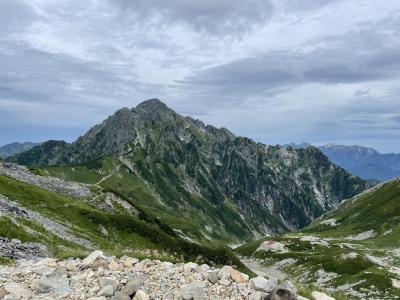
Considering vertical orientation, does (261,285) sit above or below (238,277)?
below

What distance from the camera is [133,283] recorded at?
823 inches

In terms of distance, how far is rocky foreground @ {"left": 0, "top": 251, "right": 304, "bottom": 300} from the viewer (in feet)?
67.1

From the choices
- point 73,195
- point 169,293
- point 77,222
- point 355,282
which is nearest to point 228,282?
point 169,293

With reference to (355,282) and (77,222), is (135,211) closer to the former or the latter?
(77,222)

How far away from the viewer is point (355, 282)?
103 metres

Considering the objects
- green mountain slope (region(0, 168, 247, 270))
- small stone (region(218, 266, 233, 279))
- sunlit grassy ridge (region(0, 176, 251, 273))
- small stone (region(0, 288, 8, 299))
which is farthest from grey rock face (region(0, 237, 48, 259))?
sunlit grassy ridge (region(0, 176, 251, 273))

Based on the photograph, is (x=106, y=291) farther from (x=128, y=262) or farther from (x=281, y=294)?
(x=281, y=294)

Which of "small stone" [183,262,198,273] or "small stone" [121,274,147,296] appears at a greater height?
"small stone" [183,262,198,273]

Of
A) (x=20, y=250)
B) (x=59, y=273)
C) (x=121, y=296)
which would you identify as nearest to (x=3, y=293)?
(x=59, y=273)

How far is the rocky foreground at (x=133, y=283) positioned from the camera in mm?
20438

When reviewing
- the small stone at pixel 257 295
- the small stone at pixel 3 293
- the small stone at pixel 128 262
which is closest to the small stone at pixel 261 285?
the small stone at pixel 257 295

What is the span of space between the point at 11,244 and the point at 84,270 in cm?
1807

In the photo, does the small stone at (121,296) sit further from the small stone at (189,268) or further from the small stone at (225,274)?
the small stone at (225,274)

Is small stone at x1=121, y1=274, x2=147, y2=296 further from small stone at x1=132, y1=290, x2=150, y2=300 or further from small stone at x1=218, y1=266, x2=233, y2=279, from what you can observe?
small stone at x1=218, y1=266, x2=233, y2=279
